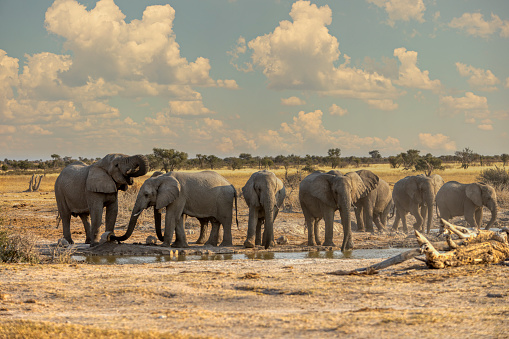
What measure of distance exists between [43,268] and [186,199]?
5589mm

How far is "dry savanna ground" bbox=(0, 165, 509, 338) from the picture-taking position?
309 inches

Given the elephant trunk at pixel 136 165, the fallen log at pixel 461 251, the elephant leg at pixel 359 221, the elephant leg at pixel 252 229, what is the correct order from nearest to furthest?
the fallen log at pixel 461 251
the elephant leg at pixel 252 229
the elephant trunk at pixel 136 165
the elephant leg at pixel 359 221

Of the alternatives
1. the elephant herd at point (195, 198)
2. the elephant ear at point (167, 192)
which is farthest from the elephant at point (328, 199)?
the elephant ear at point (167, 192)

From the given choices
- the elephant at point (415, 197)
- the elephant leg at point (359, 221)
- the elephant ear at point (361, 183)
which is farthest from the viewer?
the elephant at point (415, 197)

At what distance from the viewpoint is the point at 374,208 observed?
968 inches

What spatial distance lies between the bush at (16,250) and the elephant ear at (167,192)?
3734 millimetres

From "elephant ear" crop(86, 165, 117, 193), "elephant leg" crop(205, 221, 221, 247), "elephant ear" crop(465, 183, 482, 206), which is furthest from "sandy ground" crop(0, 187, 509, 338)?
"elephant ear" crop(465, 183, 482, 206)

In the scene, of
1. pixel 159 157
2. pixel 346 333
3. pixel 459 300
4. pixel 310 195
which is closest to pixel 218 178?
pixel 310 195

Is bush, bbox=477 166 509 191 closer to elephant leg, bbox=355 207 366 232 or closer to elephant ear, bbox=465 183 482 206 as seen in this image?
elephant ear, bbox=465 183 482 206

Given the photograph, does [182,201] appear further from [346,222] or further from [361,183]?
[361,183]

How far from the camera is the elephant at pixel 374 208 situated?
918 inches

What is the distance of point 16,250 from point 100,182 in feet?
13.8

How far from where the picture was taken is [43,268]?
43.9 feet

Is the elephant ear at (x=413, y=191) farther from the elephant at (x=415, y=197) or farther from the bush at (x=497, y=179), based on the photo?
the bush at (x=497, y=179)
